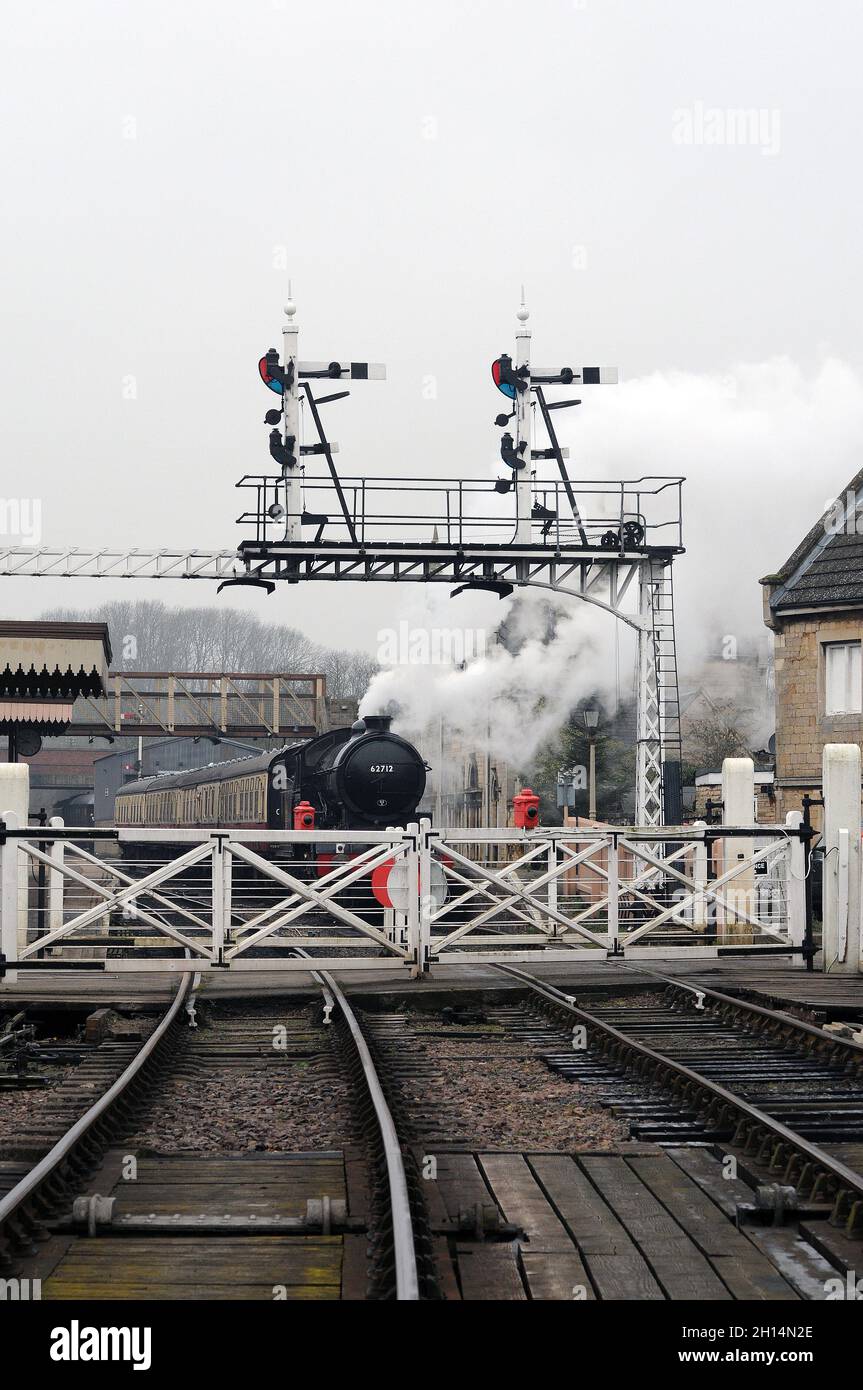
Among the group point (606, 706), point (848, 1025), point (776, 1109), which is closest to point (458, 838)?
point (848, 1025)

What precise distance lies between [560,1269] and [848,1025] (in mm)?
6775

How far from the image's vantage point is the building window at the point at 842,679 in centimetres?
2403

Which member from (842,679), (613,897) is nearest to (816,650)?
(842,679)

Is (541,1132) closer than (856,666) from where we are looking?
Yes

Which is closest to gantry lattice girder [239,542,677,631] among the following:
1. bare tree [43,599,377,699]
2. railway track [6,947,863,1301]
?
railway track [6,947,863,1301]

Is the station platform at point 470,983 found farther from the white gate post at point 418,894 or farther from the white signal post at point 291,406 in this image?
the white signal post at point 291,406

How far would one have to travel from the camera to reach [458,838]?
13008 mm

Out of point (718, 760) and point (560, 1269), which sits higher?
point (718, 760)

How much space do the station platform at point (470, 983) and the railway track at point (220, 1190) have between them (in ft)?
10.0

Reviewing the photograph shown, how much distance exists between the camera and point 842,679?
79.6 ft

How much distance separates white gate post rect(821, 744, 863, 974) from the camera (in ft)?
46.2

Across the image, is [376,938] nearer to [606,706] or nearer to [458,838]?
[458,838]

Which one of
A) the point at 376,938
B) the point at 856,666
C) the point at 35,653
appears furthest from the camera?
the point at 856,666

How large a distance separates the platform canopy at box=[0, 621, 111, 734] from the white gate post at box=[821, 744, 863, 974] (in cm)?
956
